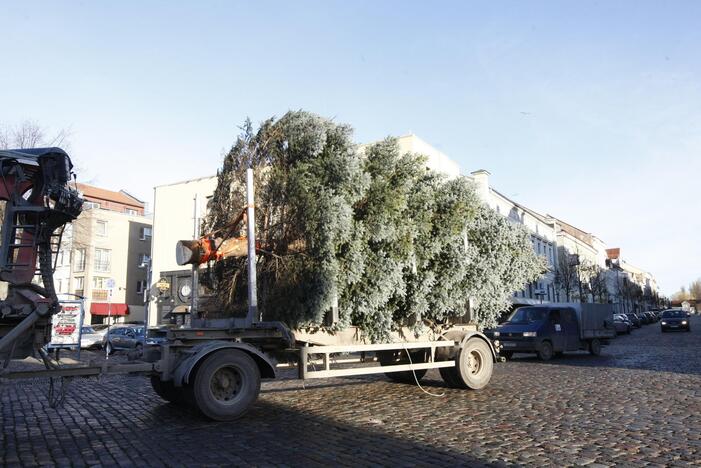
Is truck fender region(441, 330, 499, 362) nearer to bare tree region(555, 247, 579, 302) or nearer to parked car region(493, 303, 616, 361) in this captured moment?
parked car region(493, 303, 616, 361)

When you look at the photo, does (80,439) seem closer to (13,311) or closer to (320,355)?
(13,311)

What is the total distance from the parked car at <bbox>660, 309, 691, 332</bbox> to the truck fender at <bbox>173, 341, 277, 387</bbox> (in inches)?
1582

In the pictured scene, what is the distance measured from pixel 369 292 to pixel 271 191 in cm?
237

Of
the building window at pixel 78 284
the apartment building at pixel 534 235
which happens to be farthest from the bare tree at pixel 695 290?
the building window at pixel 78 284

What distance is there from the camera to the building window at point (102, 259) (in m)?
51.8

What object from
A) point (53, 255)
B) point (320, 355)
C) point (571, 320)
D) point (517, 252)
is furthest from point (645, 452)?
point (571, 320)

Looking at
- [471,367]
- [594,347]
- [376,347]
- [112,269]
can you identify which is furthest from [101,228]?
[376,347]

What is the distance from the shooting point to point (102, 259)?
52.4 meters

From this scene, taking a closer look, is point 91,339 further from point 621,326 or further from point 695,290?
point 695,290

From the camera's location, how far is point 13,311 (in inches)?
256

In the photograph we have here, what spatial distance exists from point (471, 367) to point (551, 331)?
31.5ft

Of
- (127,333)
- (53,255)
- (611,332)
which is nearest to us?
(53,255)

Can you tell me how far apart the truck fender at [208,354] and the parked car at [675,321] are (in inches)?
1582

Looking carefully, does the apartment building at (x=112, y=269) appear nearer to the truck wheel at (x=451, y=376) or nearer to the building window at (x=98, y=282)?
the building window at (x=98, y=282)
